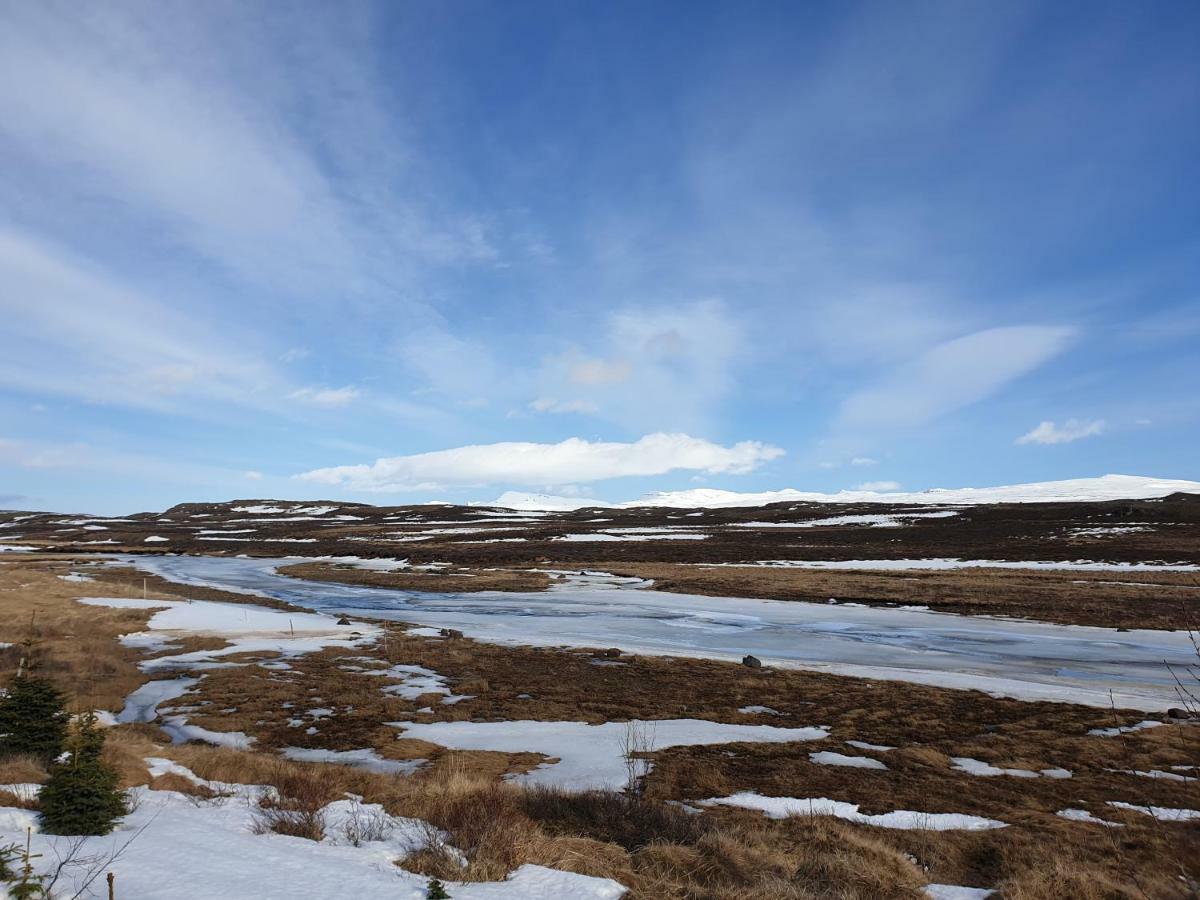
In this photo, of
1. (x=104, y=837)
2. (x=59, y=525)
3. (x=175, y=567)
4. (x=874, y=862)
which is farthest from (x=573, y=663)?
(x=59, y=525)

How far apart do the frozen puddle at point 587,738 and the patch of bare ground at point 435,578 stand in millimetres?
34621

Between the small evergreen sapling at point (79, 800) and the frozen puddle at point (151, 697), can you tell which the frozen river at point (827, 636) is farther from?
the small evergreen sapling at point (79, 800)

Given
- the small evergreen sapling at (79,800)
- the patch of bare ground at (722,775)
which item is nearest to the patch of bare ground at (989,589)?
the patch of bare ground at (722,775)

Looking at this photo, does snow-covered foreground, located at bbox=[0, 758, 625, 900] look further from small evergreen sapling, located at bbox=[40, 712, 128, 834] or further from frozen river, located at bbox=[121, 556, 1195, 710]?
frozen river, located at bbox=[121, 556, 1195, 710]

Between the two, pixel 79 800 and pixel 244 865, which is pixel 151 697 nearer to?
pixel 79 800

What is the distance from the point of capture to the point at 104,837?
6312 millimetres

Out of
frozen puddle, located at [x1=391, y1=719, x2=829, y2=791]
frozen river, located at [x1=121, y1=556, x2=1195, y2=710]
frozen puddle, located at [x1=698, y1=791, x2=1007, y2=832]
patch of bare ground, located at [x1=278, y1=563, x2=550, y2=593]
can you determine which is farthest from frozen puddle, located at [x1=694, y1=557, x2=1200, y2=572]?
frozen puddle, located at [x1=698, y1=791, x2=1007, y2=832]

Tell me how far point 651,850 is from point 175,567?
76.0 m

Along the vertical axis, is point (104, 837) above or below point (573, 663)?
above

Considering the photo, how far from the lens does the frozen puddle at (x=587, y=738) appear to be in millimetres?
12648

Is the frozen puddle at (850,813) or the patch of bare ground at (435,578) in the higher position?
the frozen puddle at (850,813)

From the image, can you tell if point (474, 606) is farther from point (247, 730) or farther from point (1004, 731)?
point (1004, 731)

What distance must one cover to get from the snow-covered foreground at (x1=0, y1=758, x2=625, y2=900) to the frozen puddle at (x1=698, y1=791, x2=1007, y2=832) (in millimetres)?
5305

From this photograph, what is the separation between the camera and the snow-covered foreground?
521 cm
